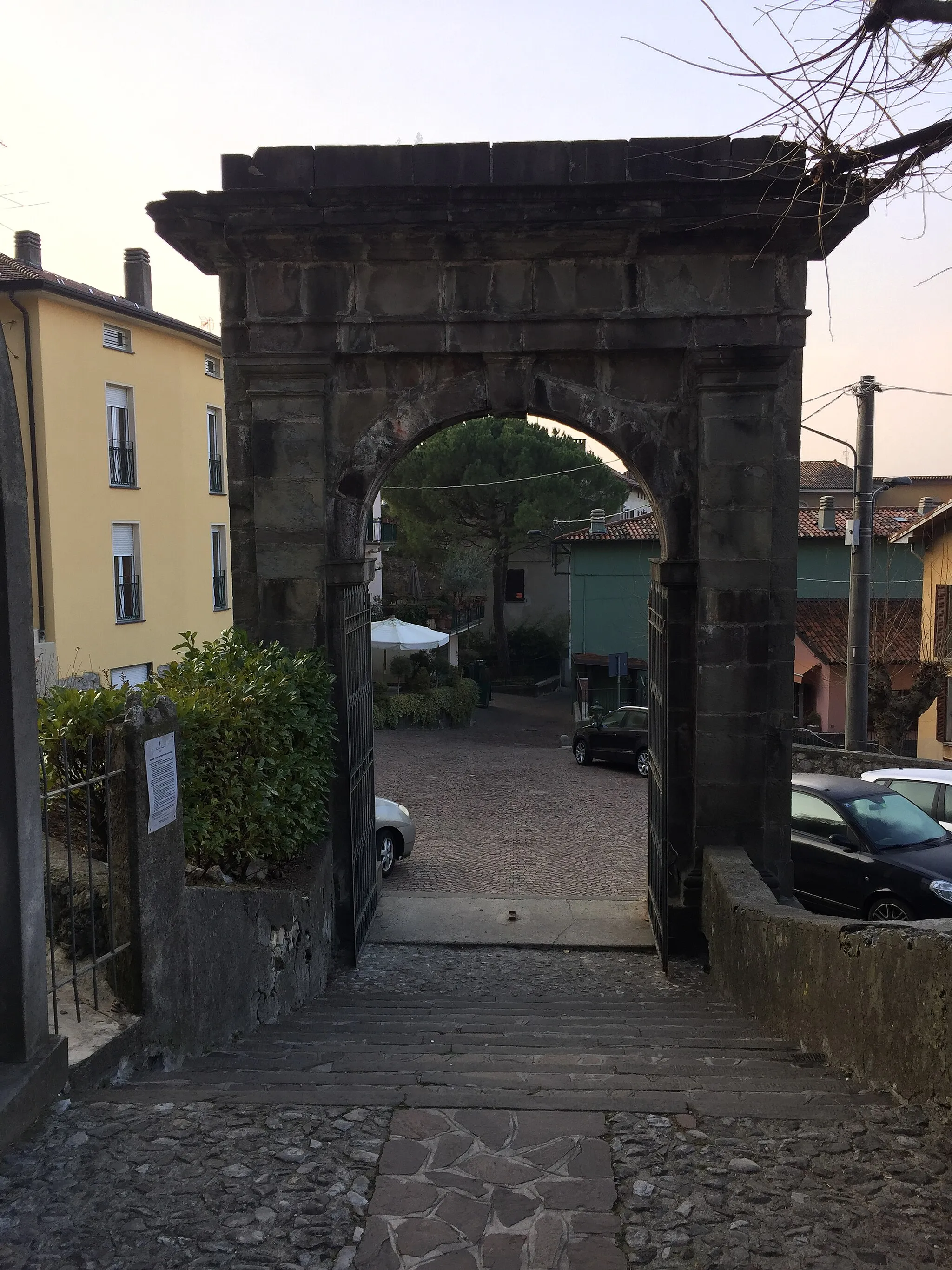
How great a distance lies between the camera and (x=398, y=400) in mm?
7449

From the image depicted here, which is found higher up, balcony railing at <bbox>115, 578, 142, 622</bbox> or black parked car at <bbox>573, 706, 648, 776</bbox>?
balcony railing at <bbox>115, 578, 142, 622</bbox>

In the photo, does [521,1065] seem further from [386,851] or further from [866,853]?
[386,851]

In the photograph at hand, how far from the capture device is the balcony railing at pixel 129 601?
2148cm

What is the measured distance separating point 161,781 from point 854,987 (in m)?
3.12

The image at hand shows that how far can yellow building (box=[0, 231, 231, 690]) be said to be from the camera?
62.4ft

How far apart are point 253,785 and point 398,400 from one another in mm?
3170

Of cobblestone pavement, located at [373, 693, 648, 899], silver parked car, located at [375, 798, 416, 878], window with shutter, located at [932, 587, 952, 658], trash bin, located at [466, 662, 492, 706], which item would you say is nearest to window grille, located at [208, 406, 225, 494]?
cobblestone pavement, located at [373, 693, 648, 899]

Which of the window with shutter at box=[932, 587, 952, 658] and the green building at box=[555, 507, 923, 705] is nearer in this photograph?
the window with shutter at box=[932, 587, 952, 658]

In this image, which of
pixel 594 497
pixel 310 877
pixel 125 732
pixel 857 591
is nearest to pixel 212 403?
pixel 594 497

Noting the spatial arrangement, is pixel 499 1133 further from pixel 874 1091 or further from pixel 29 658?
pixel 29 658

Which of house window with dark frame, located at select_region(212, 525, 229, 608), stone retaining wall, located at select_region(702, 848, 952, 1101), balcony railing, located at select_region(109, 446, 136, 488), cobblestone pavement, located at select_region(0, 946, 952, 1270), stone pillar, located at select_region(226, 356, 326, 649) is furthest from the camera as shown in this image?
house window with dark frame, located at select_region(212, 525, 229, 608)

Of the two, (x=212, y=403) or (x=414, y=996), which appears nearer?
(x=414, y=996)

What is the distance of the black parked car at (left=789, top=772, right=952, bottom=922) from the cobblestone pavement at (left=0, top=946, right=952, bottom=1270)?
4999 mm

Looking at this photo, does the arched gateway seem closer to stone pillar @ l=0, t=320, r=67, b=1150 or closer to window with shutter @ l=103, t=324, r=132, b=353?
stone pillar @ l=0, t=320, r=67, b=1150
